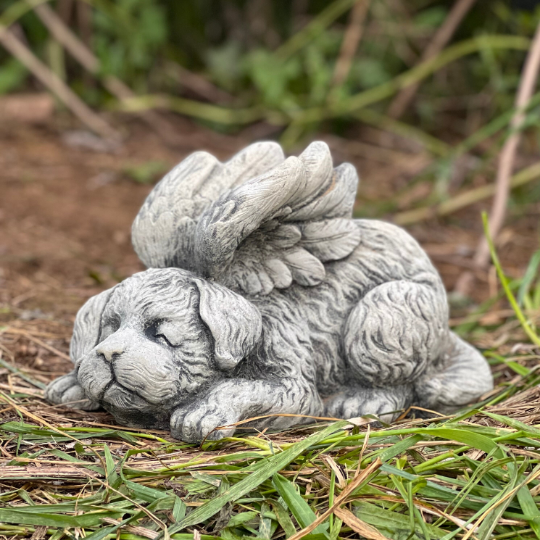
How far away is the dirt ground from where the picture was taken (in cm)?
325

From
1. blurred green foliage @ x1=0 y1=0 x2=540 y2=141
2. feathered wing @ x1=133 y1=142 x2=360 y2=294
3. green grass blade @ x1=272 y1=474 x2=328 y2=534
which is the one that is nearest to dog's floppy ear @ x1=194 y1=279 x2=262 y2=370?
feathered wing @ x1=133 y1=142 x2=360 y2=294

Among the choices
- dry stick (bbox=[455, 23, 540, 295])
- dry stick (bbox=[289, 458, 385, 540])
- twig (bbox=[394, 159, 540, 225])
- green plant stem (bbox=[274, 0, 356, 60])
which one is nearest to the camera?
dry stick (bbox=[289, 458, 385, 540])

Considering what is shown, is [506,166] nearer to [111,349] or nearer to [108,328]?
[108,328]

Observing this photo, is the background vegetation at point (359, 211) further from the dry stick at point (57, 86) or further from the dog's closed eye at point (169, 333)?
the dog's closed eye at point (169, 333)

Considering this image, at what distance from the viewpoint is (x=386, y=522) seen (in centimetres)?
181

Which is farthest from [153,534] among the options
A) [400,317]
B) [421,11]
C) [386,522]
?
[421,11]

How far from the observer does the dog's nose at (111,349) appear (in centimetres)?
205

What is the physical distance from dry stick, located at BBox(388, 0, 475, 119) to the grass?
4.60 metres

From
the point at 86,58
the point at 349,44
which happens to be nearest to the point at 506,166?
the point at 349,44

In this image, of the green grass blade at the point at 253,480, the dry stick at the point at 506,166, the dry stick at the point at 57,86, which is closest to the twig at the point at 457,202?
the dry stick at the point at 506,166

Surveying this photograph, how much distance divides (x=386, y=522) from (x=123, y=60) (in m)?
5.37

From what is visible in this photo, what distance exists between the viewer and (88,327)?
2.24 meters

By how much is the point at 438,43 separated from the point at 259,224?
4582 mm

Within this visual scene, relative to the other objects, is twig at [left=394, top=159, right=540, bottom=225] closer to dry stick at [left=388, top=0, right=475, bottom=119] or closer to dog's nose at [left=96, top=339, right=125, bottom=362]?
dry stick at [left=388, top=0, right=475, bottom=119]
